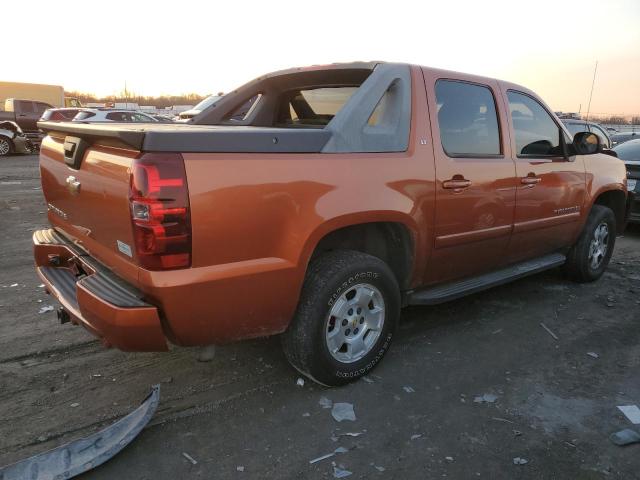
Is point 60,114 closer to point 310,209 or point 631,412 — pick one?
point 310,209

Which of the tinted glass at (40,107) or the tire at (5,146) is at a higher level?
the tinted glass at (40,107)

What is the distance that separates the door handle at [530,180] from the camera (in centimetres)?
401

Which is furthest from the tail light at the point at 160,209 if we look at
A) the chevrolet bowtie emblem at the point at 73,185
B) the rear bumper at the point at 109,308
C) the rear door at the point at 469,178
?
the rear door at the point at 469,178

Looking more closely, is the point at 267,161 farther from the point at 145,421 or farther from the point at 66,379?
the point at 66,379

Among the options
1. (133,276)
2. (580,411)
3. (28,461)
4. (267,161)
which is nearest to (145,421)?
(28,461)

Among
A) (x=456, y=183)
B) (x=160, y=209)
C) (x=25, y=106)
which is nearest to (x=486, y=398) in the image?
(x=456, y=183)

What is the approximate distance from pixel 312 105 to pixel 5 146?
16690 mm

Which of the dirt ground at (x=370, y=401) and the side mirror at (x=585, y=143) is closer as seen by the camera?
the dirt ground at (x=370, y=401)

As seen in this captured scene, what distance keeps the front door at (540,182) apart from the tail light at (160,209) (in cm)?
277

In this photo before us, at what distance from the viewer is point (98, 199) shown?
2.61 m

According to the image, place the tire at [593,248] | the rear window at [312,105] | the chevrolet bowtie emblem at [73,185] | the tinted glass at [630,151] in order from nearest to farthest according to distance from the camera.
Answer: the chevrolet bowtie emblem at [73,185] → the rear window at [312,105] → the tire at [593,248] → the tinted glass at [630,151]

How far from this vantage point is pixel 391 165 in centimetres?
307

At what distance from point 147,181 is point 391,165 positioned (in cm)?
147

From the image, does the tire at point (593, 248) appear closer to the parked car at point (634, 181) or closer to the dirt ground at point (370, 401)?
the dirt ground at point (370, 401)
